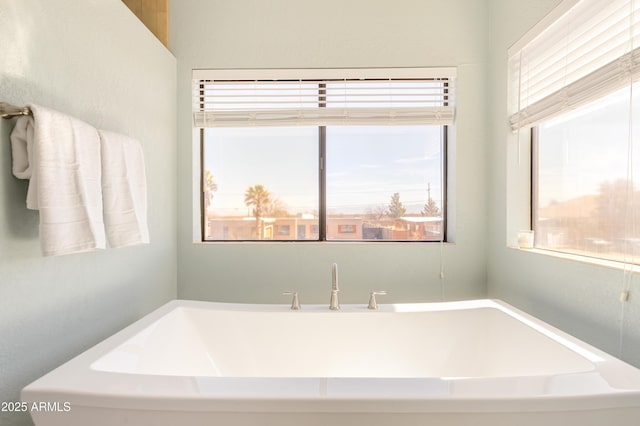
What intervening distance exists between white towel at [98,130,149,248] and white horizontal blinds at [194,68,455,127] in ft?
3.02

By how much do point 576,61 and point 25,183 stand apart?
6.88ft

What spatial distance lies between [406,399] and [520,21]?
1.95m

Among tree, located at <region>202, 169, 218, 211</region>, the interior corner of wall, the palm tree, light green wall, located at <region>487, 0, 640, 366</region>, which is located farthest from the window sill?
tree, located at <region>202, 169, 218, 211</region>

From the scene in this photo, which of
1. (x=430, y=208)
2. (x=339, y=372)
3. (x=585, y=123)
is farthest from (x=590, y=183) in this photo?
(x=339, y=372)

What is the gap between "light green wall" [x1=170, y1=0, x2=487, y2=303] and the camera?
2.33m

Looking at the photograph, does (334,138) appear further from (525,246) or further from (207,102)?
(525,246)

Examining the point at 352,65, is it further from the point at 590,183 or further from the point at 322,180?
the point at 590,183

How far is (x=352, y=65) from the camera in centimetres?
235

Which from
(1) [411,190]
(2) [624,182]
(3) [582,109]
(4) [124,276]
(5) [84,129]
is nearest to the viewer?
(5) [84,129]

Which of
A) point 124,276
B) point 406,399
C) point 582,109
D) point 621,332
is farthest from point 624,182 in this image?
point 124,276

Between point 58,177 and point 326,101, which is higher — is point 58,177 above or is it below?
below

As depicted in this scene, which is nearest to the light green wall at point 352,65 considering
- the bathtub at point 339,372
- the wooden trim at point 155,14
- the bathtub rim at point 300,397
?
the wooden trim at point 155,14

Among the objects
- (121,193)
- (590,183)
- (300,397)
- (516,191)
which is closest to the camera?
(300,397)

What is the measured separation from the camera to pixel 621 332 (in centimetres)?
130
